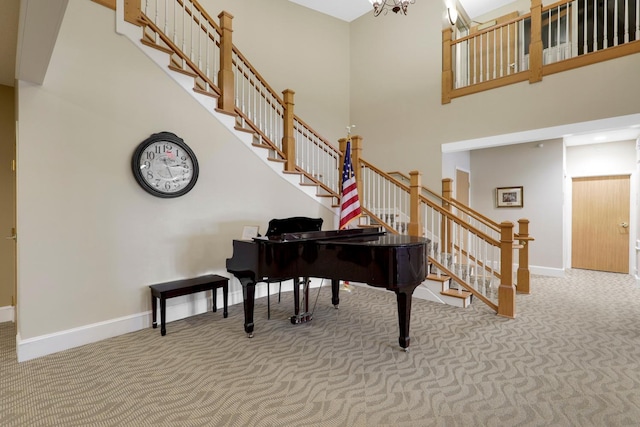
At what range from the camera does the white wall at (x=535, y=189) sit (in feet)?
20.1

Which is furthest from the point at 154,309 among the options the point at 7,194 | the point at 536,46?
the point at 536,46

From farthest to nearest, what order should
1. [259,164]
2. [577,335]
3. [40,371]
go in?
[259,164] < [577,335] < [40,371]

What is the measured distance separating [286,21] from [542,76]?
487 centimetres

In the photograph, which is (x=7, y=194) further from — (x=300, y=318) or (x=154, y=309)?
(x=300, y=318)

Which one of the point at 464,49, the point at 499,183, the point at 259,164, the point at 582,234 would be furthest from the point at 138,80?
the point at 582,234

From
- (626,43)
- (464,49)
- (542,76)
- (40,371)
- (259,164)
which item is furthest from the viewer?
(464,49)

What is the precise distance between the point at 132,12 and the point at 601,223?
29.5 ft

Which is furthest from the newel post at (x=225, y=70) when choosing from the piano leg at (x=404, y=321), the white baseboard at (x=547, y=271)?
the white baseboard at (x=547, y=271)

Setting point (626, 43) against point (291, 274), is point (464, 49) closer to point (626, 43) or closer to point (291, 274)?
point (626, 43)

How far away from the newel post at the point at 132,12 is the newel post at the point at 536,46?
5571 millimetres

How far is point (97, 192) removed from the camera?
310 centimetres

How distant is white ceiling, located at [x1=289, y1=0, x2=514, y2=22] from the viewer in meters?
6.48

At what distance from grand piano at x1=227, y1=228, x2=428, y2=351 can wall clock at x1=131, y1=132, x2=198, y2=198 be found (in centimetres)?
109

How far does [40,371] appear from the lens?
253cm
